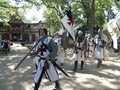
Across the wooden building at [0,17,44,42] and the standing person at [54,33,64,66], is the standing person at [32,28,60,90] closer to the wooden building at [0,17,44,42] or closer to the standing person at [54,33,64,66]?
the standing person at [54,33,64,66]

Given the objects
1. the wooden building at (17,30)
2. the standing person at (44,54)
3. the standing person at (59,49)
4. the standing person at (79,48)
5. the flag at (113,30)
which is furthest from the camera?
the wooden building at (17,30)

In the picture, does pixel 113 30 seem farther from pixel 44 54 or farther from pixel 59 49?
pixel 44 54

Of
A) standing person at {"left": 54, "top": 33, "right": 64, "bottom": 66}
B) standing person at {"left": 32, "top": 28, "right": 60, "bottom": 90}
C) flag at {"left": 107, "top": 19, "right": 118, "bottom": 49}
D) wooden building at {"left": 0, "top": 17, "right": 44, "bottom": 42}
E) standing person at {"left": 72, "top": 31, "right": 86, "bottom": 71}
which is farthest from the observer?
wooden building at {"left": 0, "top": 17, "right": 44, "bottom": 42}

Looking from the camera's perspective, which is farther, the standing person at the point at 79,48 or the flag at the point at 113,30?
the standing person at the point at 79,48

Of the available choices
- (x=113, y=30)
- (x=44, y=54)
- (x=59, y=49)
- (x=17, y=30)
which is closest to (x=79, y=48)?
(x=113, y=30)

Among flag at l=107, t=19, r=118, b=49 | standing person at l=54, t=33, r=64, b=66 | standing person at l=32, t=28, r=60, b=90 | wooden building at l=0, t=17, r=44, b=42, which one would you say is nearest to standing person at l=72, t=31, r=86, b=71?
flag at l=107, t=19, r=118, b=49

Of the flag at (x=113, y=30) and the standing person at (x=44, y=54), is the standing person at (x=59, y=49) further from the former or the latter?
the standing person at (x=44, y=54)

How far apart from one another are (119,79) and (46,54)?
3612 mm

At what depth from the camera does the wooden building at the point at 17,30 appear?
74.5 m

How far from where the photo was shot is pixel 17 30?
7562 centimetres

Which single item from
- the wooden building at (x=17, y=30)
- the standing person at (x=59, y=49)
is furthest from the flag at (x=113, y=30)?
the wooden building at (x=17, y=30)

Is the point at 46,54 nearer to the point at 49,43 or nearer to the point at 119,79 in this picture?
the point at 49,43

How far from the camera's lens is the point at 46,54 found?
25.0 feet

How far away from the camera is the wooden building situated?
74500mm
